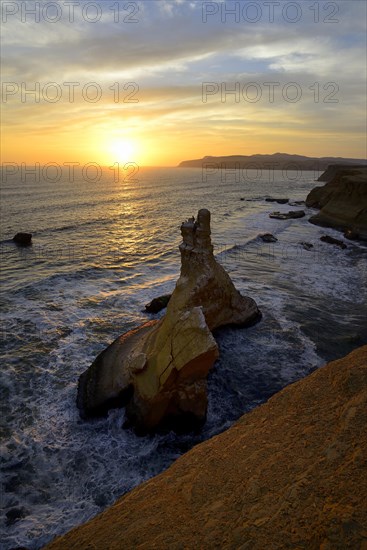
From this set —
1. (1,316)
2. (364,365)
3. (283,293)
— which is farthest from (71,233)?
(364,365)

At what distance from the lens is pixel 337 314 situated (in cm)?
2047

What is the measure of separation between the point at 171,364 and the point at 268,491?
597 cm

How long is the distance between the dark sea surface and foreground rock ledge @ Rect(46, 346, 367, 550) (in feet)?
11.5

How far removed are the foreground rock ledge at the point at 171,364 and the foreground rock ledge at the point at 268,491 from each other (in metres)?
3.17

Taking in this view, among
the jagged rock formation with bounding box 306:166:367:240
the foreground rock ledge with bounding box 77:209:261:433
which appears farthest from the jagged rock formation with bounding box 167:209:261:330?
the jagged rock formation with bounding box 306:166:367:240

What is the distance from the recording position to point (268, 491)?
5.75 metres

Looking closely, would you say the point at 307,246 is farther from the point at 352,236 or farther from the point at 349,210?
the point at 349,210

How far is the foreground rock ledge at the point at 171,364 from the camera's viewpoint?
1127 centimetres

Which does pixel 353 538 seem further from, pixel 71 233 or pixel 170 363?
pixel 71 233

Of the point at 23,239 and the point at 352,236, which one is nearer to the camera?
the point at 23,239

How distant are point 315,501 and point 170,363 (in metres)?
6.75

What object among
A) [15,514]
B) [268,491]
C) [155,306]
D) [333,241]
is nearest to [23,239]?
[155,306]

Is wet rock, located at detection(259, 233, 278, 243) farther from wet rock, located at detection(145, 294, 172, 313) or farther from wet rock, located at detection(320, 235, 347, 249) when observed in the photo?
wet rock, located at detection(145, 294, 172, 313)

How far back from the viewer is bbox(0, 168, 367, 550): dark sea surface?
1017 cm
